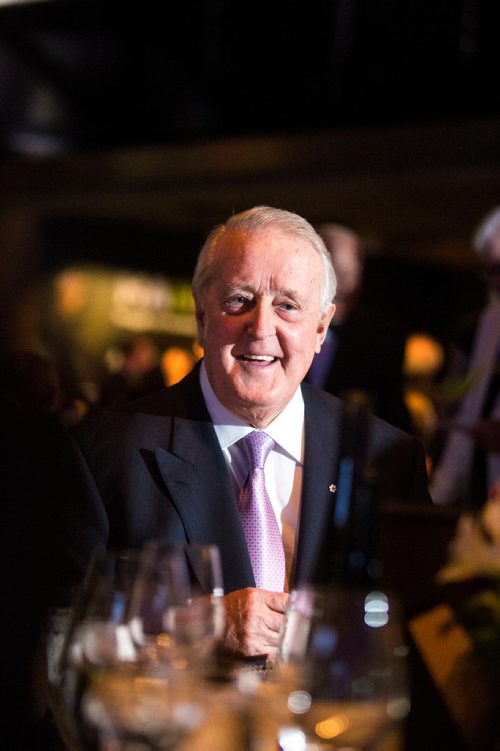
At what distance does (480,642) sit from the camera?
0.93 m

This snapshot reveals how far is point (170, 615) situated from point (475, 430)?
2.30ft

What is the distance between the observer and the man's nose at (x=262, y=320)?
143cm

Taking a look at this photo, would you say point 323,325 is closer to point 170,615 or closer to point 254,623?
point 254,623

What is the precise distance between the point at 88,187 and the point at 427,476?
27.9 feet

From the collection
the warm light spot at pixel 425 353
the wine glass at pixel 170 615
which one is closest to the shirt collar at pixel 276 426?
the wine glass at pixel 170 615

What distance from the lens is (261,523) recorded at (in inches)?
55.9

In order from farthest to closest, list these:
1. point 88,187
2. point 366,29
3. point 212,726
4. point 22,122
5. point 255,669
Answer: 1. point 88,187
2. point 22,122
3. point 366,29
4. point 255,669
5. point 212,726

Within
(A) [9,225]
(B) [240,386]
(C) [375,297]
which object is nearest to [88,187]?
(A) [9,225]

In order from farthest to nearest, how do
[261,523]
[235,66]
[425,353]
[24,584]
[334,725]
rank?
[425,353] < [235,66] < [261,523] < [24,584] < [334,725]

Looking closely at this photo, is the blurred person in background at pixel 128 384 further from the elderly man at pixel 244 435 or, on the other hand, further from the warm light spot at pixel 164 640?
→ the warm light spot at pixel 164 640

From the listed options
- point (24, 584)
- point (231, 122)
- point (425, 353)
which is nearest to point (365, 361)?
point (24, 584)

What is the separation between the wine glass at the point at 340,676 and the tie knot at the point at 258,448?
0.53 metres

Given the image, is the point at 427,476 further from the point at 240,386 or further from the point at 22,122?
the point at 22,122

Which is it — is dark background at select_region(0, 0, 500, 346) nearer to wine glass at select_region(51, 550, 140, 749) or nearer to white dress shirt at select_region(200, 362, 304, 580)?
white dress shirt at select_region(200, 362, 304, 580)
